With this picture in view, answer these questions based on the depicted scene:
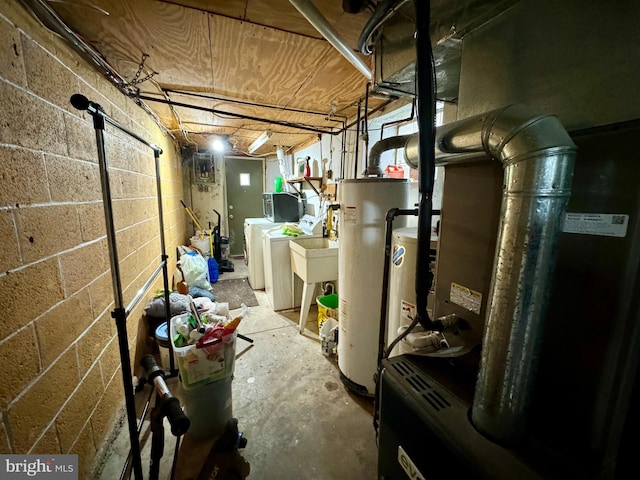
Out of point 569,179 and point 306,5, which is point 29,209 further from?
point 569,179

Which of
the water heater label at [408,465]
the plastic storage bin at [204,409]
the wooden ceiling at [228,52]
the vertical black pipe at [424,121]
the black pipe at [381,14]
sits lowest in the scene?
the plastic storage bin at [204,409]

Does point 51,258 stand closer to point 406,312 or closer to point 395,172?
point 406,312

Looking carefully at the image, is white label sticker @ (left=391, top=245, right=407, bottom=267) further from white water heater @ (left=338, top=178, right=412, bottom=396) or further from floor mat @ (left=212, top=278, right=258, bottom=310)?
floor mat @ (left=212, top=278, right=258, bottom=310)

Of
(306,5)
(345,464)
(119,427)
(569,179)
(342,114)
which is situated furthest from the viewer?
(342,114)

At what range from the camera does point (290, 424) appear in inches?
60.1

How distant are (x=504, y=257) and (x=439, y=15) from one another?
0.86 metres

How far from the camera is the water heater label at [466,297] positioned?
0.82 metres

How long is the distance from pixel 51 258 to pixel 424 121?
4.64 ft

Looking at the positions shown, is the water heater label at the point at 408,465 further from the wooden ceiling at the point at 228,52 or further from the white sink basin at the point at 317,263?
the white sink basin at the point at 317,263

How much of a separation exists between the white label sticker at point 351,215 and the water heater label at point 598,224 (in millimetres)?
1043

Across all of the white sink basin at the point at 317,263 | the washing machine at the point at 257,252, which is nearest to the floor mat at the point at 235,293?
the washing machine at the point at 257,252

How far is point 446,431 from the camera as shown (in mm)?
554

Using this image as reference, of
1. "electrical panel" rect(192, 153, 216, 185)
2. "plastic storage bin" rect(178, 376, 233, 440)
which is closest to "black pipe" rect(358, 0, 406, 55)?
"plastic storage bin" rect(178, 376, 233, 440)

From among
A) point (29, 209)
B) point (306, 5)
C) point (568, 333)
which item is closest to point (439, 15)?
point (306, 5)
